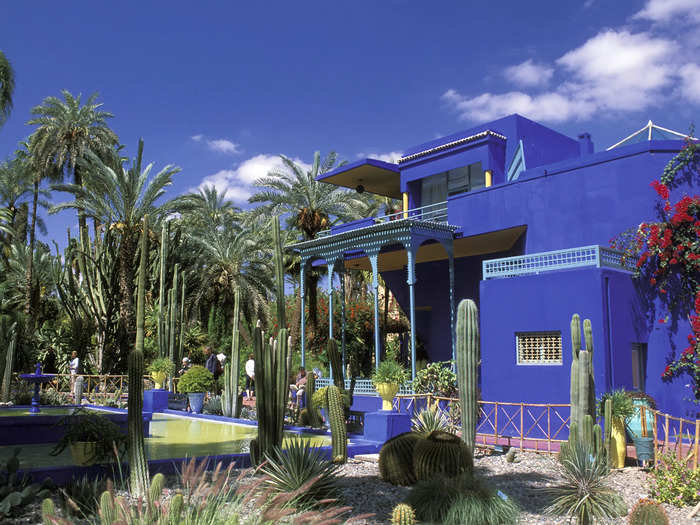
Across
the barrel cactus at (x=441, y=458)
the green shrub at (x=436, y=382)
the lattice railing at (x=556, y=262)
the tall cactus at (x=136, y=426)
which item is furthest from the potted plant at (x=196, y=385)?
the tall cactus at (x=136, y=426)

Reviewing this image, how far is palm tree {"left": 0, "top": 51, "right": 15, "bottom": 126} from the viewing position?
63.7 ft

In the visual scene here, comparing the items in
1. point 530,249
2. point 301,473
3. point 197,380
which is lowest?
point 301,473

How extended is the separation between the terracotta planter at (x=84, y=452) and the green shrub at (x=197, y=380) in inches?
398

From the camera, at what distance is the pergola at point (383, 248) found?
57.7 ft

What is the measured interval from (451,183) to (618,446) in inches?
476

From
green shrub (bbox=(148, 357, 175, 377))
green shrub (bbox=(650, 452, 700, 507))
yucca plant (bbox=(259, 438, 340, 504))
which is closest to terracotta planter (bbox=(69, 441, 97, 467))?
yucca plant (bbox=(259, 438, 340, 504))

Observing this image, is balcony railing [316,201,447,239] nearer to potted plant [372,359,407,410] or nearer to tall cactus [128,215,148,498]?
potted plant [372,359,407,410]

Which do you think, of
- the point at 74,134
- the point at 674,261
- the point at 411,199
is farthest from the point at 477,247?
the point at 74,134

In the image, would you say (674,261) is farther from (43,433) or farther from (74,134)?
(74,134)

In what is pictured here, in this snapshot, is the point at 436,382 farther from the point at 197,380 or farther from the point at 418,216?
the point at 197,380

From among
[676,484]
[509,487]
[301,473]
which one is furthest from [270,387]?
[676,484]

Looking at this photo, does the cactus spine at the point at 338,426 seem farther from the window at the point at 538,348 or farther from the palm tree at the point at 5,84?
the palm tree at the point at 5,84

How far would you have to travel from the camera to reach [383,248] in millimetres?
20438

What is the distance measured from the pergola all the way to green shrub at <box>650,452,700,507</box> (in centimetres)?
857
